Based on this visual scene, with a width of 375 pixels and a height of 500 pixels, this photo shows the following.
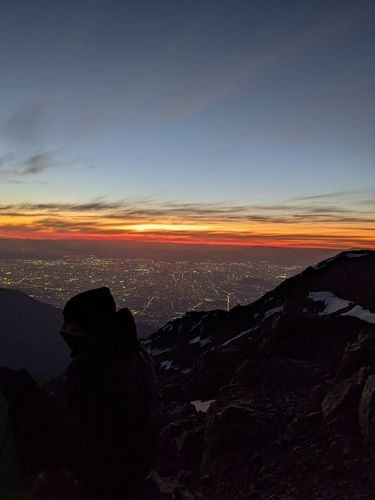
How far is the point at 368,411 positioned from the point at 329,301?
1277 inches

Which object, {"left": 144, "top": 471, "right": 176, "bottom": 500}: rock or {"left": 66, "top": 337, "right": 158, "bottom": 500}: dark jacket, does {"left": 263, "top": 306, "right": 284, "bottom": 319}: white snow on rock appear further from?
{"left": 66, "top": 337, "right": 158, "bottom": 500}: dark jacket

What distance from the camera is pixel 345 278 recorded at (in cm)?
5531

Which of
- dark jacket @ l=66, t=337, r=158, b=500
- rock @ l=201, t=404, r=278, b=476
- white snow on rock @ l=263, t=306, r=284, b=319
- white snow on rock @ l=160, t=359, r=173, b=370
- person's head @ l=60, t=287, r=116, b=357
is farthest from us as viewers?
white snow on rock @ l=263, t=306, r=284, b=319

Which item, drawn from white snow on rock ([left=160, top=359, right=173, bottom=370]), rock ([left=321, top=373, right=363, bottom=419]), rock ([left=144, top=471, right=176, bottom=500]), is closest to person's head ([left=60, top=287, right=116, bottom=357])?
rock ([left=144, top=471, right=176, bottom=500])

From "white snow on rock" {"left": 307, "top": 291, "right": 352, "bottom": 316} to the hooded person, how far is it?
1187 inches

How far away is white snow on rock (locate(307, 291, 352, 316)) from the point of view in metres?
40.7

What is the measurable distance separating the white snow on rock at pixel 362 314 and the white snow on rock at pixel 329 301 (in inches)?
148

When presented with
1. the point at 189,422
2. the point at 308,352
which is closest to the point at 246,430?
the point at 189,422

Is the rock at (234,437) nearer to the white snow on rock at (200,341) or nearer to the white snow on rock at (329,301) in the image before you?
the white snow on rock at (329,301)

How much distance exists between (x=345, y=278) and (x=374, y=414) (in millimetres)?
44652

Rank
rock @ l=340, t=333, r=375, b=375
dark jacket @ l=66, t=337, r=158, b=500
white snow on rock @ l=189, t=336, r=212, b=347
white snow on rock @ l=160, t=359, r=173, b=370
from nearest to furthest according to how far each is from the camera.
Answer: dark jacket @ l=66, t=337, r=158, b=500
rock @ l=340, t=333, r=375, b=375
white snow on rock @ l=160, t=359, r=173, b=370
white snow on rock @ l=189, t=336, r=212, b=347

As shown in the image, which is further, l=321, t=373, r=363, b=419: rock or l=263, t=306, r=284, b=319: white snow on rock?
l=263, t=306, r=284, b=319: white snow on rock

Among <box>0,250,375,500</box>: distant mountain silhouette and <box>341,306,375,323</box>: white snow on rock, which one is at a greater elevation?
<box>341,306,375,323</box>: white snow on rock

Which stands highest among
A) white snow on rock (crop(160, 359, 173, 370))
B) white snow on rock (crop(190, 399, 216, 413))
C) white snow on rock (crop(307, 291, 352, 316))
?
white snow on rock (crop(307, 291, 352, 316))
